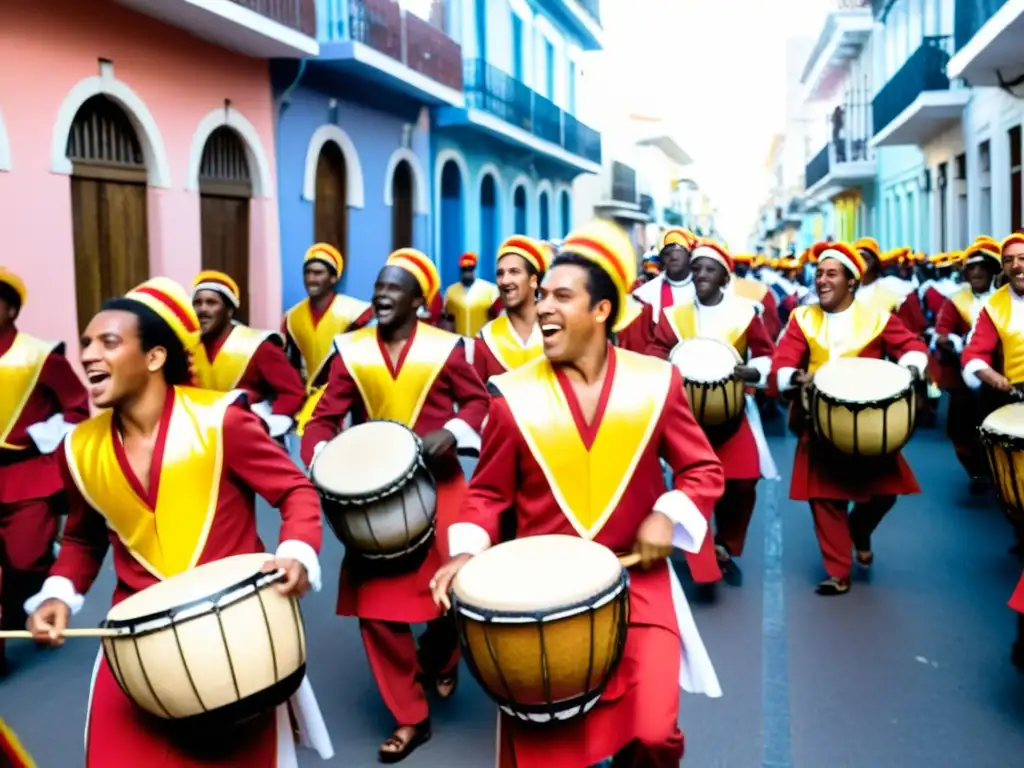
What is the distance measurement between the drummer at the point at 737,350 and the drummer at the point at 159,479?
350cm

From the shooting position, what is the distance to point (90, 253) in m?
11.3

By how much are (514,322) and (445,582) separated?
3.44 m

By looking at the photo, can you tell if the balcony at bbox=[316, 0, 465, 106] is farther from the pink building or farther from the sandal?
the sandal

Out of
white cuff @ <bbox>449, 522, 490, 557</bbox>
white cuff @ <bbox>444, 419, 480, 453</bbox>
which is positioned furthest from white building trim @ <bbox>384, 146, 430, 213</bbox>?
white cuff @ <bbox>449, 522, 490, 557</bbox>

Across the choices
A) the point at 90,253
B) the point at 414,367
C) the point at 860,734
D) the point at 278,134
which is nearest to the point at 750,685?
the point at 860,734

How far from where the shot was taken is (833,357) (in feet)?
22.9

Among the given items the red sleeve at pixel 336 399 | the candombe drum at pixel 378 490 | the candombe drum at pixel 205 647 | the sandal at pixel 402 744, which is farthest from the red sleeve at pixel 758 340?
the candombe drum at pixel 205 647

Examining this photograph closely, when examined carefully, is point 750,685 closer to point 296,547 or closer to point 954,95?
point 296,547

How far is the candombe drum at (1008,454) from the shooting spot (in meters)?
4.81

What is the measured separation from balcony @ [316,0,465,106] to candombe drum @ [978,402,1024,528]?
454 inches

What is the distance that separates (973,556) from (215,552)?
5.57m

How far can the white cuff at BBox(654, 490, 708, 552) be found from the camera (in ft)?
11.2

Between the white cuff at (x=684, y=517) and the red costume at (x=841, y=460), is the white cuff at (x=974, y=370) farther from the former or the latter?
the white cuff at (x=684, y=517)

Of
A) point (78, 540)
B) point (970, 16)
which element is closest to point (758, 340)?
point (78, 540)
